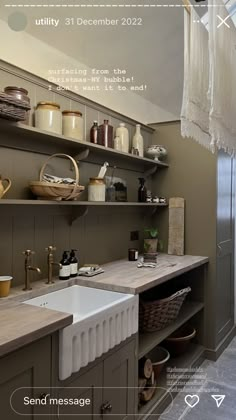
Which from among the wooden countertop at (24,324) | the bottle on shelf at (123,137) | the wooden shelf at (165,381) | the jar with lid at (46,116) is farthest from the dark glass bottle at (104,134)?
the wooden shelf at (165,381)

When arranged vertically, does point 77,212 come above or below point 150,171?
below

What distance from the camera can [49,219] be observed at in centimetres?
191

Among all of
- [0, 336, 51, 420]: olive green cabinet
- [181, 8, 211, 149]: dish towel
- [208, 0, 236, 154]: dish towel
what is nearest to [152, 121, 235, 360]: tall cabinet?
[208, 0, 236, 154]: dish towel

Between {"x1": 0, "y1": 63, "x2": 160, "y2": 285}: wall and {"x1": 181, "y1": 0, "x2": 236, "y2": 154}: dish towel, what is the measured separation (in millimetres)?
834

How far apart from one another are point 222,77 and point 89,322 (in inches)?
56.6

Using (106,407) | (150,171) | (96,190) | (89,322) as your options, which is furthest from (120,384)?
(150,171)

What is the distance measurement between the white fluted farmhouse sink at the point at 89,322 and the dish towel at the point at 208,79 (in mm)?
938


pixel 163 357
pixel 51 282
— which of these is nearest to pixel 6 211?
pixel 51 282

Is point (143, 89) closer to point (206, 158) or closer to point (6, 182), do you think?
point (206, 158)

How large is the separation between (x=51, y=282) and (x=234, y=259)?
216 centimetres

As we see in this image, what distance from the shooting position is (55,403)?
1159mm

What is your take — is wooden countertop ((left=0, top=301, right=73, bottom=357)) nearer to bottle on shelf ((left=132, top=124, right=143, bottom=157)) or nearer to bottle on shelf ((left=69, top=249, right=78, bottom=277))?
bottle on shelf ((left=69, top=249, right=78, bottom=277))

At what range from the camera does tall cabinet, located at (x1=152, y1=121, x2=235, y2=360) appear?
8.86ft

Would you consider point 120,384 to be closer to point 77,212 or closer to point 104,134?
point 77,212
